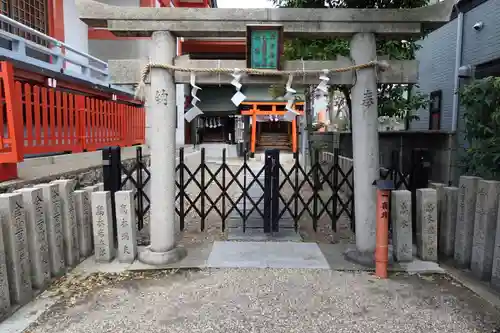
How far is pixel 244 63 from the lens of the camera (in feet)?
15.0

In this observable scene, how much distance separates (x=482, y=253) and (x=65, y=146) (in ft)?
23.1

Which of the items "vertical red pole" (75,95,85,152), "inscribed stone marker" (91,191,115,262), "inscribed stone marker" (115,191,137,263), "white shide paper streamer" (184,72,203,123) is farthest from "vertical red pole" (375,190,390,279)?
"vertical red pole" (75,95,85,152)

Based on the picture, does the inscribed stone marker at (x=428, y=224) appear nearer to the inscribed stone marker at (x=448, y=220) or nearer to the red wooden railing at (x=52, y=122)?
the inscribed stone marker at (x=448, y=220)

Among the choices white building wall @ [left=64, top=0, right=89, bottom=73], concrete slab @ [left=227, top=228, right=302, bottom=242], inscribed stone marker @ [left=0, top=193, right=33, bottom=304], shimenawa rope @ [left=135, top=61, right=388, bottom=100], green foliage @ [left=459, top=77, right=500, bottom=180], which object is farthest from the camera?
white building wall @ [left=64, top=0, right=89, bottom=73]

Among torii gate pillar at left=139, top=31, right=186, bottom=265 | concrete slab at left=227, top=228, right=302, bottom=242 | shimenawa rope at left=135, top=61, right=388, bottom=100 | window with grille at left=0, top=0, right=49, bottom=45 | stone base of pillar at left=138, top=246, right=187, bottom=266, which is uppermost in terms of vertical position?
window with grille at left=0, top=0, right=49, bottom=45

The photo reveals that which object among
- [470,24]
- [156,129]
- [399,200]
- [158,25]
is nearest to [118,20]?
[158,25]

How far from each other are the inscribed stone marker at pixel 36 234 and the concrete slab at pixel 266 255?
6.43 feet

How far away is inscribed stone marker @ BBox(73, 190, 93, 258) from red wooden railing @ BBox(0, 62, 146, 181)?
91cm

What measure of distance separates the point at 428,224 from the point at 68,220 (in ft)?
16.0

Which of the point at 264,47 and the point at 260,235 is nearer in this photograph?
the point at 264,47

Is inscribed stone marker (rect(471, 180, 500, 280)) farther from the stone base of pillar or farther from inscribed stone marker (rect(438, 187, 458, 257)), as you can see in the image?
the stone base of pillar

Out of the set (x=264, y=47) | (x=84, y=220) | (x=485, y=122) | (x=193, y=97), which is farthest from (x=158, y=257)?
(x=485, y=122)

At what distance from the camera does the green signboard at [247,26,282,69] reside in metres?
4.34

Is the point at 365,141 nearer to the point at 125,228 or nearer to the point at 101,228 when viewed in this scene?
the point at 125,228
